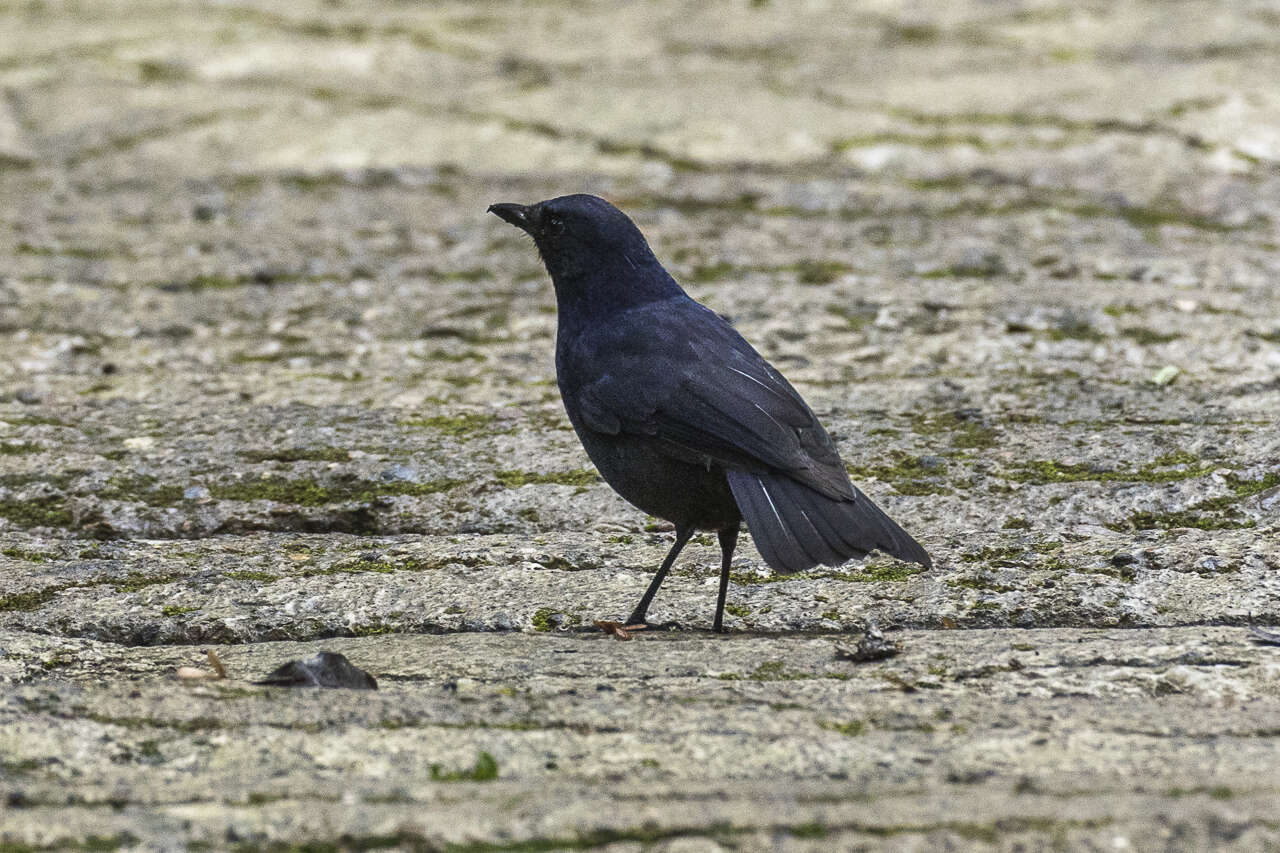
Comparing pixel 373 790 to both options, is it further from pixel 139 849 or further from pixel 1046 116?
pixel 1046 116

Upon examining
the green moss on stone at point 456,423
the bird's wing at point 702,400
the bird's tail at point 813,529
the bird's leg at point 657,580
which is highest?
the bird's wing at point 702,400

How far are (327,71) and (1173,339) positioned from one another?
526cm

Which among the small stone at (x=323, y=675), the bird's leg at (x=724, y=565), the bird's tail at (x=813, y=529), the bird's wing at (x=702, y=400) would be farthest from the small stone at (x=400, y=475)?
the small stone at (x=323, y=675)

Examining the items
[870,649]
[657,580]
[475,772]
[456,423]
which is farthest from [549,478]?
[475,772]

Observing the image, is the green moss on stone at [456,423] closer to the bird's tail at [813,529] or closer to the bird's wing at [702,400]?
the bird's wing at [702,400]

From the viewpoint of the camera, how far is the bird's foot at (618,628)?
3008mm

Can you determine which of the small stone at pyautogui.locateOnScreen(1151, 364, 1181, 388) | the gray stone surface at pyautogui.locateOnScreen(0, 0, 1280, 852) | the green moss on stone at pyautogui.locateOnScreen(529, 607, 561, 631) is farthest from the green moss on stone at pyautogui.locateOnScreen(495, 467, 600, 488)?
the small stone at pyautogui.locateOnScreen(1151, 364, 1181, 388)

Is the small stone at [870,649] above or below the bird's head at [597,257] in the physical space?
below

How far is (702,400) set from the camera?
126 inches

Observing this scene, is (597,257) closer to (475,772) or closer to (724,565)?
(724,565)

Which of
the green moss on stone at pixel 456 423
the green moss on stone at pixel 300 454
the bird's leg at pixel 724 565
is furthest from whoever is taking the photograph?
the green moss on stone at pixel 456 423

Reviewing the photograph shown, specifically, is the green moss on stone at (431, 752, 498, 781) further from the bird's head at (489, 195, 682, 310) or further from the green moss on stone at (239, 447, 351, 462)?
the green moss on stone at (239, 447, 351, 462)

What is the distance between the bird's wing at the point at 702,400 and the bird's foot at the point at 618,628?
1.27 ft

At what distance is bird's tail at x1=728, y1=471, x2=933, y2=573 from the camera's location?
2.88 m
